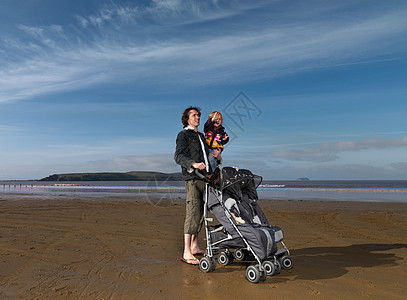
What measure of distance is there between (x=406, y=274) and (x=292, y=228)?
413 centimetres

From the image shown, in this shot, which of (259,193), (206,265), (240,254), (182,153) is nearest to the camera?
(206,265)

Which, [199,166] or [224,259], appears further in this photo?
[224,259]

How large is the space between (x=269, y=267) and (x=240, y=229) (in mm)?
570

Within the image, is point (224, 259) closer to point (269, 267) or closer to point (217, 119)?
point (269, 267)

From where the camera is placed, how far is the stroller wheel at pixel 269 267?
390 cm

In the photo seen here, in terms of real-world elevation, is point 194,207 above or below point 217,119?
below

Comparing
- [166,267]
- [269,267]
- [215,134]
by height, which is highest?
[215,134]

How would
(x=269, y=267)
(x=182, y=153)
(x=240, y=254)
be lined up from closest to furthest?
(x=269, y=267) < (x=182, y=153) < (x=240, y=254)

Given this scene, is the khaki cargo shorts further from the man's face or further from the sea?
the sea

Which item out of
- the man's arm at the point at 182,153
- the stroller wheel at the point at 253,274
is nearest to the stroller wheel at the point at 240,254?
the stroller wheel at the point at 253,274

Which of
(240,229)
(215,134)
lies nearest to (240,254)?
(240,229)

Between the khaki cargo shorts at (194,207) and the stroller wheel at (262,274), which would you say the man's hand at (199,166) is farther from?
the stroller wheel at (262,274)

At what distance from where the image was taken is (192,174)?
471cm

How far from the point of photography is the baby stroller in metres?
3.84
